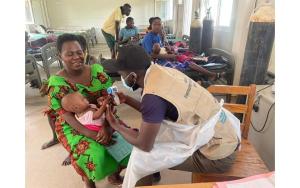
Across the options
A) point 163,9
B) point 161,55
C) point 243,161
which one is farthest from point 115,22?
point 243,161

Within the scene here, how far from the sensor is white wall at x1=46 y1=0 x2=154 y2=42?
7793 mm

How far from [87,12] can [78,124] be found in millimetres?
7861

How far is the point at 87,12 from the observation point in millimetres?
8281

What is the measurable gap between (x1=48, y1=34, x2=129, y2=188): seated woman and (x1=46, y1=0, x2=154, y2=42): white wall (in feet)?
22.3

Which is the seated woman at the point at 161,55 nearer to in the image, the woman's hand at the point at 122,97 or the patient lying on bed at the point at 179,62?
the patient lying on bed at the point at 179,62

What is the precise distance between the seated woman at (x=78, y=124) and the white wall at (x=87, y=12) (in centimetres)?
679

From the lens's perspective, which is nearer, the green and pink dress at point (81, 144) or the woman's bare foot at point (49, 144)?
the green and pink dress at point (81, 144)

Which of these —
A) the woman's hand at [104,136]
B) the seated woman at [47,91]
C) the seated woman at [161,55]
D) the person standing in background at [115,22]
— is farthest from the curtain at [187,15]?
the woman's hand at [104,136]

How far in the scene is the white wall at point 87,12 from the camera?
25.6 ft

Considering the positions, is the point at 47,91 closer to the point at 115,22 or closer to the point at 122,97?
the point at 122,97

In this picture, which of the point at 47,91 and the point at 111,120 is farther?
the point at 47,91

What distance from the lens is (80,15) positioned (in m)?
8.35

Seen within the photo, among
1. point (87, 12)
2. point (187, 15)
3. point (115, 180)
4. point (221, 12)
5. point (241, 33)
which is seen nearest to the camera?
point (115, 180)
